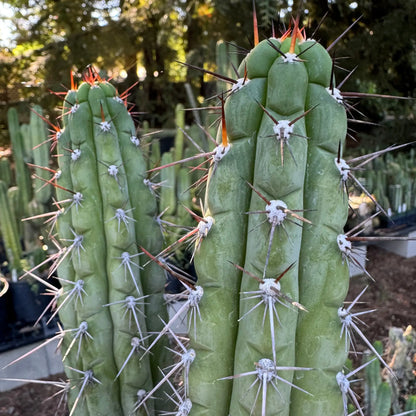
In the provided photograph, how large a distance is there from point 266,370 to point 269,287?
0.16 m

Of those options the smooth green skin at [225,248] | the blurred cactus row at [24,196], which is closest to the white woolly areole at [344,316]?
the smooth green skin at [225,248]

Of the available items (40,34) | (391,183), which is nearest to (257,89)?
(391,183)

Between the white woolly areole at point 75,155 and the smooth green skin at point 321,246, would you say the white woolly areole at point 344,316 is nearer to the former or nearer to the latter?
the smooth green skin at point 321,246

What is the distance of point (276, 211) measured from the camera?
0.82m

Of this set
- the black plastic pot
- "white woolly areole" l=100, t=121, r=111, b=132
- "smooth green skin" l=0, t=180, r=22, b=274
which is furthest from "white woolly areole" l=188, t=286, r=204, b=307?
"smooth green skin" l=0, t=180, r=22, b=274

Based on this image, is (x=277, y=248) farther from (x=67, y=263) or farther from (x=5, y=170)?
(x=5, y=170)

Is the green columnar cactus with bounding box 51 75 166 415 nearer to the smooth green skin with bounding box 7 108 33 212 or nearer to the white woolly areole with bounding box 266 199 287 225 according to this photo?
the white woolly areole with bounding box 266 199 287 225

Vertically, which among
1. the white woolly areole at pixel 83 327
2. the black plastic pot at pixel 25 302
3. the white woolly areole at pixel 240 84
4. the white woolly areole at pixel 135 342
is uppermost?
the white woolly areole at pixel 240 84

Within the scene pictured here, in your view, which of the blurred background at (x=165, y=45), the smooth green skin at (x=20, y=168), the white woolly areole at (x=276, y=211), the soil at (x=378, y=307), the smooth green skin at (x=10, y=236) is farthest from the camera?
the blurred background at (x=165, y=45)

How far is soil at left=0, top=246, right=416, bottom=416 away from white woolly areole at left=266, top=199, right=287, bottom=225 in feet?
5.26

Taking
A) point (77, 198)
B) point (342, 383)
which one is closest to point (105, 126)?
point (77, 198)

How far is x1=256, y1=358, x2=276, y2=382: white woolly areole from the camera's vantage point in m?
0.83

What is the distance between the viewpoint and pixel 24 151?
3.85 m

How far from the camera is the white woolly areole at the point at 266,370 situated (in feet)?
2.72
